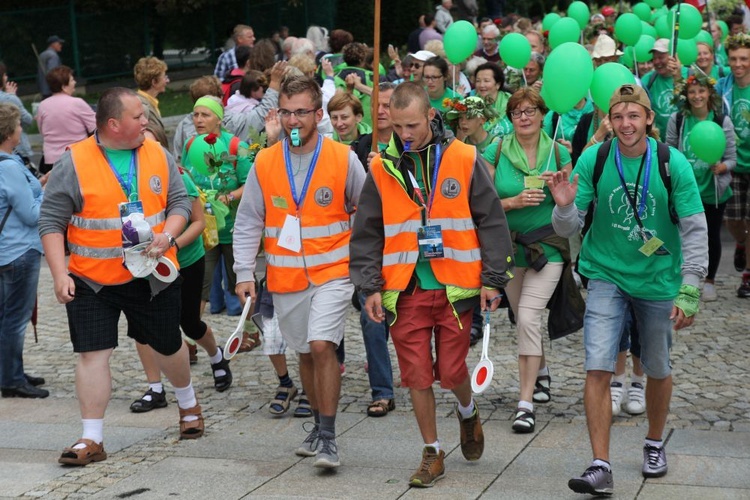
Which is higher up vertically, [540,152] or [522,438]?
[540,152]

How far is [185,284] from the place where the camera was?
771 centimetres

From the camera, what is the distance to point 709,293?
9906 mm

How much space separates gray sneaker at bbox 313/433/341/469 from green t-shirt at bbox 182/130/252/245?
275 cm

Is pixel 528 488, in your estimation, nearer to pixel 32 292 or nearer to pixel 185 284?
pixel 185 284

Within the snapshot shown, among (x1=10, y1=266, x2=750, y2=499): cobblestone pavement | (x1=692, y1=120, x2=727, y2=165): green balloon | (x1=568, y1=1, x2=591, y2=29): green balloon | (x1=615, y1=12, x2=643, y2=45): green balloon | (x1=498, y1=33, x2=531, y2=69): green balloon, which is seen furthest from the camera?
(x1=568, y1=1, x2=591, y2=29): green balloon

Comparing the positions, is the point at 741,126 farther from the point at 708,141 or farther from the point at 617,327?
the point at 617,327

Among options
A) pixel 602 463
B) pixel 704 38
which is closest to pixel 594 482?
pixel 602 463

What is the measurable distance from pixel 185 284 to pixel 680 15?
6257 mm

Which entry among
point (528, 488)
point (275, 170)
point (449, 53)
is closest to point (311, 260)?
point (275, 170)

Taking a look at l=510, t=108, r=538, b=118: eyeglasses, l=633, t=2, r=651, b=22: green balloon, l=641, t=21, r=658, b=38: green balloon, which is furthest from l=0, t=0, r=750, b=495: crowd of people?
l=633, t=2, r=651, b=22: green balloon

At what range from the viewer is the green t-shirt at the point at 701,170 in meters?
9.51

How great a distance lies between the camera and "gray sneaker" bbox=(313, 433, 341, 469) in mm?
6125

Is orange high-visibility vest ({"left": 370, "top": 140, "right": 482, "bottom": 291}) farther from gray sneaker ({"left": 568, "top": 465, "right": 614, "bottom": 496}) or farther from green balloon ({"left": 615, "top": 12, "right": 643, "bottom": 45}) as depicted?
green balloon ({"left": 615, "top": 12, "right": 643, "bottom": 45})

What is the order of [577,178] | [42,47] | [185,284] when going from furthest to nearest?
[42,47] < [185,284] < [577,178]
